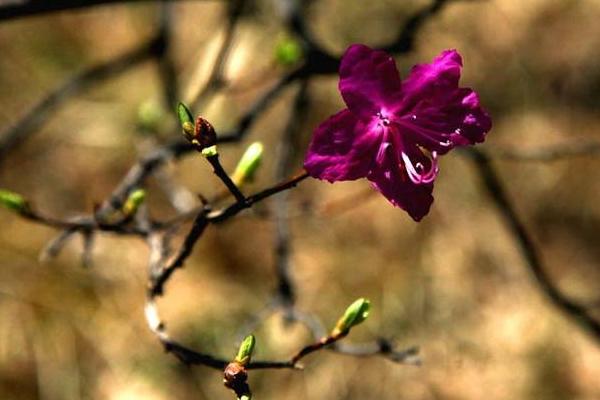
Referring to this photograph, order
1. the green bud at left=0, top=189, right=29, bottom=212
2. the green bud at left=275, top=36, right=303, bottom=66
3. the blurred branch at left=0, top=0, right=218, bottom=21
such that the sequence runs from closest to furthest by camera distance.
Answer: the green bud at left=0, top=189, right=29, bottom=212 → the blurred branch at left=0, top=0, right=218, bottom=21 → the green bud at left=275, top=36, right=303, bottom=66

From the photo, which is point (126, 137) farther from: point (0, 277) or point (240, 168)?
point (240, 168)

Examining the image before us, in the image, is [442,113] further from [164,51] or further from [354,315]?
[164,51]

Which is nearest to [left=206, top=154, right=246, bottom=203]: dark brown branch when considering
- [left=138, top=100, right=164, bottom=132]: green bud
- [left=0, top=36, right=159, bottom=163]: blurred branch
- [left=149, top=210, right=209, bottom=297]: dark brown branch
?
[left=149, top=210, right=209, bottom=297]: dark brown branch

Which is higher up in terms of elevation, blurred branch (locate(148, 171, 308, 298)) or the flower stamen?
blurred branch (locate(148, 171, 308, 298))

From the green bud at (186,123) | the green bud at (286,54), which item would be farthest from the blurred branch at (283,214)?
the green bud at (186,123)

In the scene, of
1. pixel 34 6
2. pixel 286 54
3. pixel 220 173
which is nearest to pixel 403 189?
pixel 220 173

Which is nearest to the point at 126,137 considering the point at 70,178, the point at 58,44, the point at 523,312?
the point at 70,178

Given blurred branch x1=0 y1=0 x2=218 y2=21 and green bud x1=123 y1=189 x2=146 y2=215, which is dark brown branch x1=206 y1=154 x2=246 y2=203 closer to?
green bud x1=123 y1=189 x2=146 y2=215
